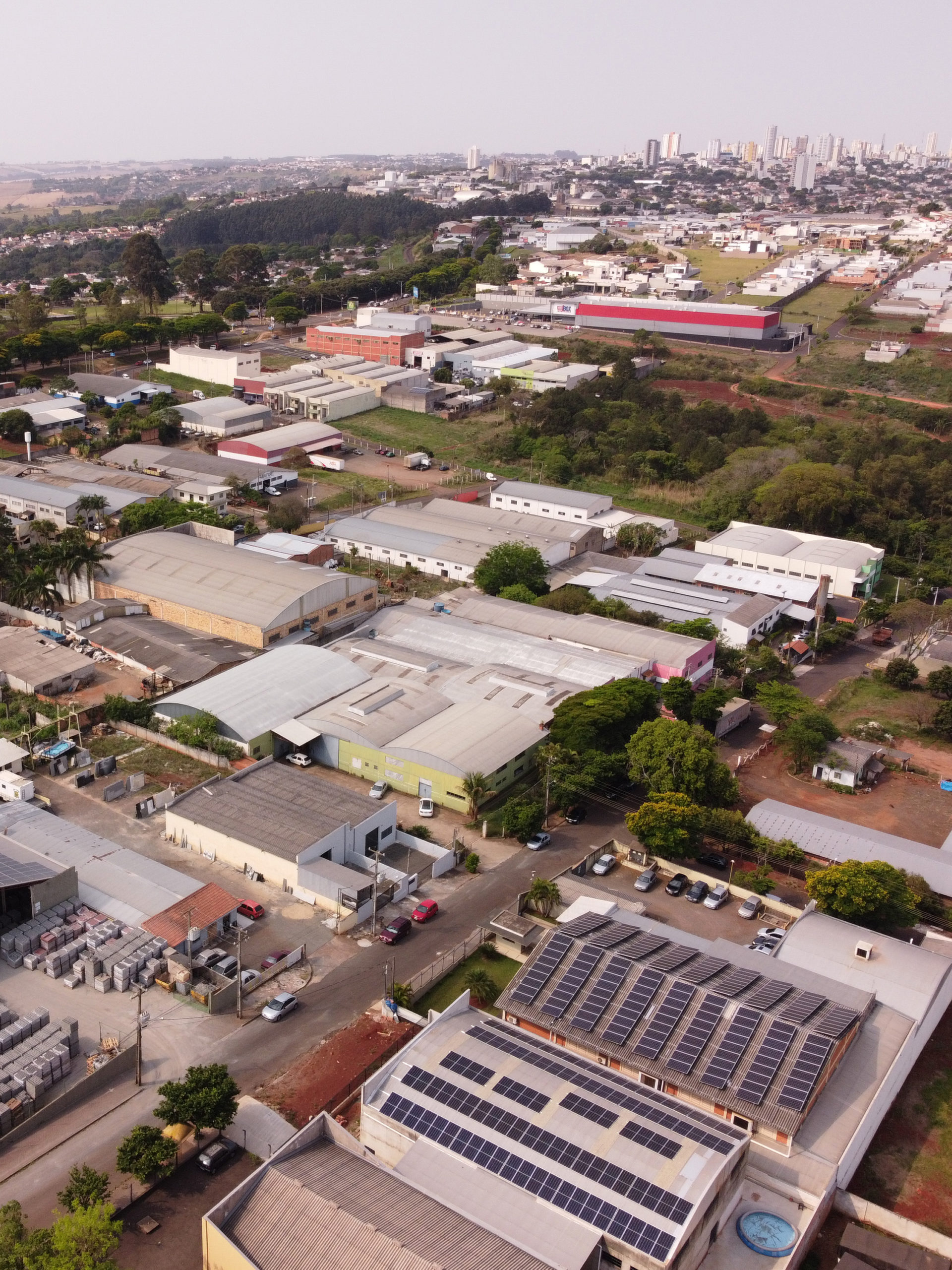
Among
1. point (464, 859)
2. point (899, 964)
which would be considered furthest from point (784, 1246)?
point (464, 859)

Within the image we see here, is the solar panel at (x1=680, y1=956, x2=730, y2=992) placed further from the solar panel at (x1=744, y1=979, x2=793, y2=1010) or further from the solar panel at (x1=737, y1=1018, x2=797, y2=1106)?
the solar panel at (x1=737, y1=1018, x2=797, y2=1106)

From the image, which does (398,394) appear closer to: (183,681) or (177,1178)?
(183,681)

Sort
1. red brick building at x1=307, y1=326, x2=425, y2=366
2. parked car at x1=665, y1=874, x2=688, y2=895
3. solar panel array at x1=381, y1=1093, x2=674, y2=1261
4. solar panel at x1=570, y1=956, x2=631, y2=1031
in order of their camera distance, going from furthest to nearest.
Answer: red brick building at x1=307, y1=326, x2=425, y2=366
parked car at x1=665, y1=874, x2=688, y2=895
solar panel at x1=570, y1=956, x2=631, y2=1031
solar panel array at x1=381, y1=1093, x2=674, y2=1261

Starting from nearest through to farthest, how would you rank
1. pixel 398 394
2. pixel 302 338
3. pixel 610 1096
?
1. pixel 610 1096
2. pixel 398 394
3. pixel 302 338

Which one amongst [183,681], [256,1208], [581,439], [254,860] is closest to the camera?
[256,1208]

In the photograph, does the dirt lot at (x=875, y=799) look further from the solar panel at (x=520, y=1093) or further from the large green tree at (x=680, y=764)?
the solar panel at (x=520, y=1093)

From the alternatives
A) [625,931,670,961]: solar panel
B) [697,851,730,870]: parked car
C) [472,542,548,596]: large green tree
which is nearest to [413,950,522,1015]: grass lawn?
[625,931,670,961]: solar panel
